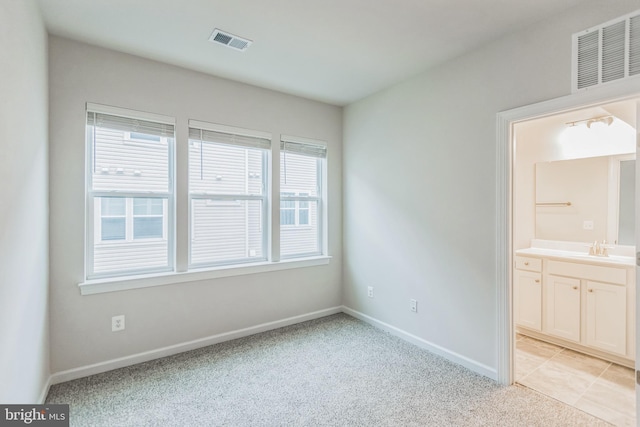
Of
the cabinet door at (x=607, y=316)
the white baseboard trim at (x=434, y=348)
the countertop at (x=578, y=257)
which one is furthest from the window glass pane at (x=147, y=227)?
the cabinet door at (x=607, y=316)

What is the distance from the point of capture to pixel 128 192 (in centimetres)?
268

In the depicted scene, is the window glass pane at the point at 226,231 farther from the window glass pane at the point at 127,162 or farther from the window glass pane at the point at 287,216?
the window glass pane at the point at 127,162

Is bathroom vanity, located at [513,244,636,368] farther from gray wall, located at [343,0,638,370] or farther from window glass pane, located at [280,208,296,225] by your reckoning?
window glass pane, located at [280,208,296,225]

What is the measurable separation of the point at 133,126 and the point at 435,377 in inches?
129

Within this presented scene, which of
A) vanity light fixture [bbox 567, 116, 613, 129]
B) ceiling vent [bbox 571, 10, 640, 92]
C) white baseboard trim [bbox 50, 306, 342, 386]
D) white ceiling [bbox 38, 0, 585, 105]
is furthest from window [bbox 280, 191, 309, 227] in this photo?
vanity light fixture [bbox 567, 116, 613, 129]

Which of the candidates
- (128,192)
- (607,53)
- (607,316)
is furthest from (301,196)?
(607,316)

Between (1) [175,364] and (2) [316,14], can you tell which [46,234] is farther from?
(2) [316,14]

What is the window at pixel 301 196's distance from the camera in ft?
11.9

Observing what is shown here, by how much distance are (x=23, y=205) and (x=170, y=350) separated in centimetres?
173

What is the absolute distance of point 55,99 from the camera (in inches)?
93.1

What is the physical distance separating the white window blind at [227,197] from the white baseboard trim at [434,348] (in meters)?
1.42

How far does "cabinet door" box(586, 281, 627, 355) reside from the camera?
8.70ft

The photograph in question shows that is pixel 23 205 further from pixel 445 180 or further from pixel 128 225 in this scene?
pixel 445 180

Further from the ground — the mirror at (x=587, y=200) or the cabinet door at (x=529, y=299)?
the mirror at (x=587, y=200)
